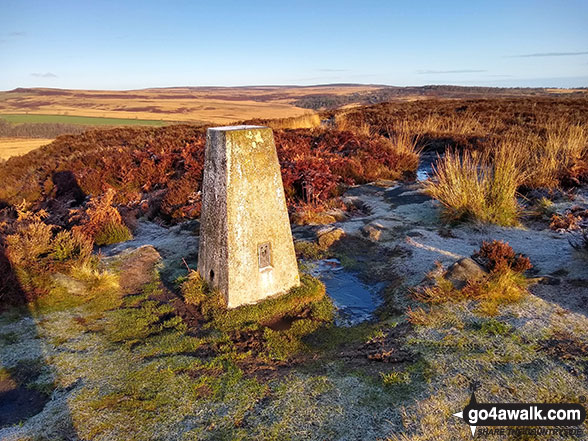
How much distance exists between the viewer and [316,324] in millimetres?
4742

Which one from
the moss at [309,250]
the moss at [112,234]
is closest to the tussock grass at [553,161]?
the moss at [309,250]

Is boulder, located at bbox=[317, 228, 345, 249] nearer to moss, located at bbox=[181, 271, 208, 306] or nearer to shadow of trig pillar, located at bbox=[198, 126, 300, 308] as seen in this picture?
shadow of trig pillar, located at bbox=[198, 126, 300, 308]

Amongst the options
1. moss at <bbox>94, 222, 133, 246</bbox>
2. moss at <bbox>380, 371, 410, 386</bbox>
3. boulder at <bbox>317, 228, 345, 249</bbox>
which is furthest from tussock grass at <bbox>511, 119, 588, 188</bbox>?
moss at <bbox>94, 222, 133, 246</bbox>

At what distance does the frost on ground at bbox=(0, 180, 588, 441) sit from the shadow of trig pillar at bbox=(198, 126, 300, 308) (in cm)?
84

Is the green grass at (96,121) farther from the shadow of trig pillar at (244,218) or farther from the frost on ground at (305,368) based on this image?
the frost on ground at (305,368)

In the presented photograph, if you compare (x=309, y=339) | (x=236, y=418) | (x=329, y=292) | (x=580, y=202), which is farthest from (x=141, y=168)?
(x=580, y=202)

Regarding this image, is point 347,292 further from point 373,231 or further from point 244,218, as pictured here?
point 373,231

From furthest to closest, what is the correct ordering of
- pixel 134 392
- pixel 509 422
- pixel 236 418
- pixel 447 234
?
pixel 447 234 → pixel 134 392 → pixel 236 418 → pixel 509 422

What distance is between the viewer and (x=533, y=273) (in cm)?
538

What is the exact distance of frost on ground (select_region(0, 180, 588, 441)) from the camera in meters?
3.07

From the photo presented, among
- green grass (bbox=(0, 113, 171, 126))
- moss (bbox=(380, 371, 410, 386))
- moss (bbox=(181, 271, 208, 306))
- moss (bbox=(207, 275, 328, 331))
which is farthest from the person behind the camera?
green grass (bbox=(0, 113, 171, 126))

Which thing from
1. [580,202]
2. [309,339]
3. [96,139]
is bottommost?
[309,339]

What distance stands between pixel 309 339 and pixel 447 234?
13.0 feet

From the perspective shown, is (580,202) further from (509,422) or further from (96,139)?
(96,139)
